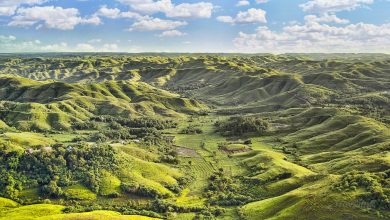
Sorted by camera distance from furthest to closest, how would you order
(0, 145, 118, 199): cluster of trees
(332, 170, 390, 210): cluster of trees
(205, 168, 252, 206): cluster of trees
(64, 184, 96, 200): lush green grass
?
(0, 145, 118, 199): cluster of trees
(205, 168, 252, 206): cluster of trees
(64, 184, 96, 200): lush green grass
(332, 170, 390, 210): cluster of trees

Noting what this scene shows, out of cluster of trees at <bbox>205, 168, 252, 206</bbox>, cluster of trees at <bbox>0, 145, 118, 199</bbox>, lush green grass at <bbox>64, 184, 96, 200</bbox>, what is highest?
cluster of trees at <bbox>0, 145, 118, 199</bbox>

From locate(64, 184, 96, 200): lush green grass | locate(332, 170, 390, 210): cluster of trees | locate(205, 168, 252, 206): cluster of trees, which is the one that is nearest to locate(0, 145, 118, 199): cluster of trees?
locate(64, 184, 96, 200): lush green grass

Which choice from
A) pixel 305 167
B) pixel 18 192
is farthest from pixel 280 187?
pixel 18 192

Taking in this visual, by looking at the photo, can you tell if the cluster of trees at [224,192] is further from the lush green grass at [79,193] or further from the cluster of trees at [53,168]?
the lush green grass at [79,193]

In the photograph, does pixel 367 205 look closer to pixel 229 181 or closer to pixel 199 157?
pixel 229 181

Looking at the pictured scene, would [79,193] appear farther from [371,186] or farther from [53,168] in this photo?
[371,186]

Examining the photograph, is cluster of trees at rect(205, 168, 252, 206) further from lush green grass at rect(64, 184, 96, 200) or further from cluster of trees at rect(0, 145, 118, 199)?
lush green grass at rect(64, 184, 96, 200)
